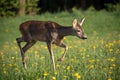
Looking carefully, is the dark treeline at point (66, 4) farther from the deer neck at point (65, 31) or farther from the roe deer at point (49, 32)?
the deer neck at point (65, 31)

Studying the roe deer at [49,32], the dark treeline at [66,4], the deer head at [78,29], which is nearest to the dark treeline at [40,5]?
the dark treeline at [66,4]

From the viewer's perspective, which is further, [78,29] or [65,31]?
[65,31]

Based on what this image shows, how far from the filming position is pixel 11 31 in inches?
842

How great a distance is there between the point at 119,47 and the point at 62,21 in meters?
11.1

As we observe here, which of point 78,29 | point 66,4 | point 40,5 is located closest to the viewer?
point 78,29

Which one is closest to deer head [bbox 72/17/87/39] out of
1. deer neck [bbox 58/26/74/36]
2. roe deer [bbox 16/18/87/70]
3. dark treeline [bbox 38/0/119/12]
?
roe deer [bbox 16/18/87/70]

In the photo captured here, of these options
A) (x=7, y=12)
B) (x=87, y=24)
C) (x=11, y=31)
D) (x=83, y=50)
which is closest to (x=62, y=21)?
(x=87, y=24)

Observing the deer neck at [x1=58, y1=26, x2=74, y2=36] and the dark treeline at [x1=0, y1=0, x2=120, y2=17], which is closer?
the deer neck at [x1=58, y1=26, x2=74, y2=36]

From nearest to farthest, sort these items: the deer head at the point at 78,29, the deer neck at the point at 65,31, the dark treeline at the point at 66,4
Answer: the deer head at the point at 78,29, the deer neck at the point at 65,31, the dark treeline at the point at 66,4

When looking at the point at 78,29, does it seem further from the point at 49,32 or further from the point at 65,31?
the point at 49,32

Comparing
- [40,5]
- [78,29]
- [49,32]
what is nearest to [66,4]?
[40,5]

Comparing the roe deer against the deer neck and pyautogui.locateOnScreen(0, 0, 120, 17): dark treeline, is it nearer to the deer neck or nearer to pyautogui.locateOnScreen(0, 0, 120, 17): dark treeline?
the deer neck

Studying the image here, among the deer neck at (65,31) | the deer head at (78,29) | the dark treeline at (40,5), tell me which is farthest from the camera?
the dark treeline at (40,5)

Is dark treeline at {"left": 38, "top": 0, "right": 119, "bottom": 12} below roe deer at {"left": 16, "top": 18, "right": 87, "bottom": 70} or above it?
below
